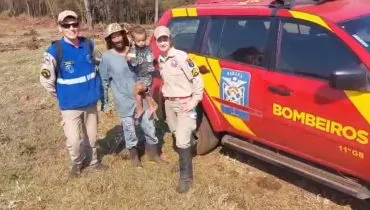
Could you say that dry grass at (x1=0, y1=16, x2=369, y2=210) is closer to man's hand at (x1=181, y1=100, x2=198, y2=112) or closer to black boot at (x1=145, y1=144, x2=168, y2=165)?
black boot at (x1=145, y1=144, x2=168, y2=165)

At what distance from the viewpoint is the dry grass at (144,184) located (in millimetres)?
4303

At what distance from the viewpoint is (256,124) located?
4273 millimetres

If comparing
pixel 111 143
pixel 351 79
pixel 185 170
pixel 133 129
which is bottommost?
pixel 111 143

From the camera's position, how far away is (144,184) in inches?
186

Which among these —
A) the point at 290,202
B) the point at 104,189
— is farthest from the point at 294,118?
the point at 104,189

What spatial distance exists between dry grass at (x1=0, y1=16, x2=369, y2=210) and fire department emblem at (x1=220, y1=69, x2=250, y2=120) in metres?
0.76

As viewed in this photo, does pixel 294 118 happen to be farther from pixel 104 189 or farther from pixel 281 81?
pixel 104 189

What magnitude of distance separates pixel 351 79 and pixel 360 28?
0.63 metres

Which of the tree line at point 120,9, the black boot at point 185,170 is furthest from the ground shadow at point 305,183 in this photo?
the tree line at point 120,9

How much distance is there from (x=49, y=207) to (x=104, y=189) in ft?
1.83

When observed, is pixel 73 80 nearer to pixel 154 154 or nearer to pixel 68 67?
pixel 68 67

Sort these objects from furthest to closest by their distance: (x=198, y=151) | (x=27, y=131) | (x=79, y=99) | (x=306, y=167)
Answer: (x=27, y=131) < (x=198, y=151) < (x=79, y=99) < (x=306, y=167)

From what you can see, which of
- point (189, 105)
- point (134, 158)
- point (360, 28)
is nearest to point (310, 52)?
point (360, 28)

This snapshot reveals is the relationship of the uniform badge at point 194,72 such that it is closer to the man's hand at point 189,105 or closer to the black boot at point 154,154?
the man's hand at point 189,105
